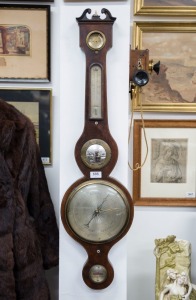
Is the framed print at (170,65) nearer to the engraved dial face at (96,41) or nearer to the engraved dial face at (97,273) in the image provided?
the engraved dial face at (96,41)

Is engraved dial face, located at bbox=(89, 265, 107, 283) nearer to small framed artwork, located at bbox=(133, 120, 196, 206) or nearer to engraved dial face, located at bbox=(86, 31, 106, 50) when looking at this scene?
small framed artwork, located at bbox=(133, 120, 196, 206)

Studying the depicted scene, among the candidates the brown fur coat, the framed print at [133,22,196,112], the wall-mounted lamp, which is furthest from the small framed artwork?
the brown fur coat

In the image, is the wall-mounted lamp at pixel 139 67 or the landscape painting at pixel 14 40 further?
the landscape painting at pixel 14 40

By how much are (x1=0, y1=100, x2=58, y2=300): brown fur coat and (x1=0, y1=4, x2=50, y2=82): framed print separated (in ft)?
0.72

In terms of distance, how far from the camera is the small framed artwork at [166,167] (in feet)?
4.48

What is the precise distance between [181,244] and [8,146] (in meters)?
0.67

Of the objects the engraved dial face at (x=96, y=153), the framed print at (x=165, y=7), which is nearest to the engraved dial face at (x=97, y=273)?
the engraved dial face at (x=96, y=153)

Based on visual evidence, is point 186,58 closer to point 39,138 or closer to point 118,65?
point 118,65

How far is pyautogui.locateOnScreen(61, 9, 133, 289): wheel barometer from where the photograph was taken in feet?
3.52

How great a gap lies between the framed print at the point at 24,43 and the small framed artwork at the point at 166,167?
1.47 feet

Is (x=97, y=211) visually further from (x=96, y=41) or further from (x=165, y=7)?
(x=165, y=7)

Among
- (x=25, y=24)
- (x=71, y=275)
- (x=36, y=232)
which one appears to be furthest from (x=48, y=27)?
(x=71, y=275)

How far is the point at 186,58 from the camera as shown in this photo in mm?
1345

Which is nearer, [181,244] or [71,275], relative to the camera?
[71,275]
